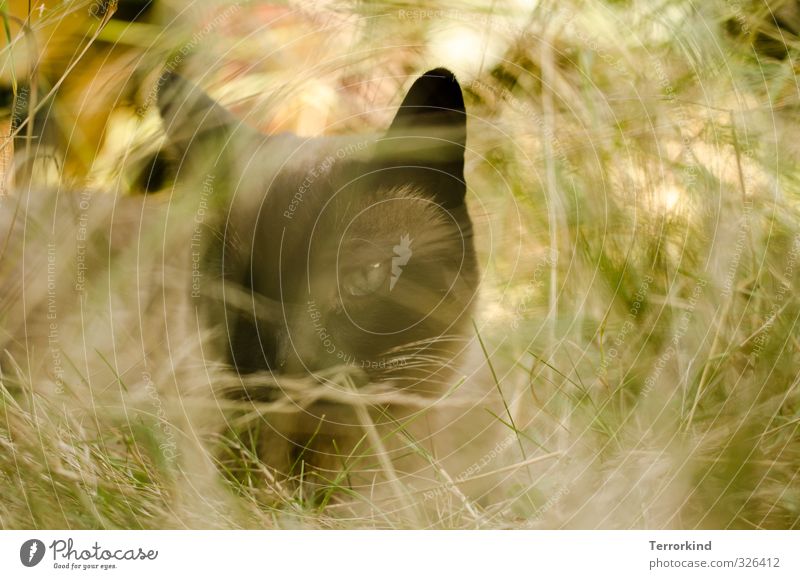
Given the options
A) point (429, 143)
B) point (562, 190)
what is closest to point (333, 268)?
point (429, 143)

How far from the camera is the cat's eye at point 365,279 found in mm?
824

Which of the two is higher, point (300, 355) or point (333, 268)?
point (333, 268)

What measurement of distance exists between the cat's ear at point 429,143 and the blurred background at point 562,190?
4cm

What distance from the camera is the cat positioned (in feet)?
2.63

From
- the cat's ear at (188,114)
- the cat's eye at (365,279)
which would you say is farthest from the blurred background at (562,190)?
the cat's eye at (365,279)

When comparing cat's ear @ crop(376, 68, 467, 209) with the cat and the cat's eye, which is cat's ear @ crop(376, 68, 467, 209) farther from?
the cat's eye

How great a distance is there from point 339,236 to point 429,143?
0.53ft

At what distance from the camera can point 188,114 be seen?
0.81 m

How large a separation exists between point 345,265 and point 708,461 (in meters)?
0.56
